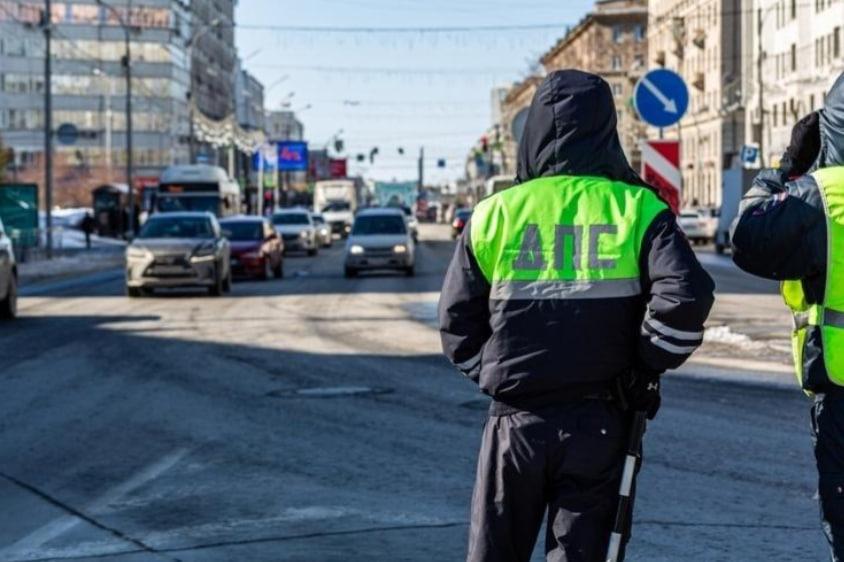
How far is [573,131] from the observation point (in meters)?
5.04

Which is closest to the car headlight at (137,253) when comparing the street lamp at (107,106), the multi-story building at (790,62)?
the multi-story building at (790,62)

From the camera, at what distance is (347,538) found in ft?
27.0

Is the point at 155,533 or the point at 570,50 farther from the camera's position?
the point at 570,50

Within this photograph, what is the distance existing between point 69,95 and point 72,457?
13552 cm

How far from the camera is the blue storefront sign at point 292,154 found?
5292 inches

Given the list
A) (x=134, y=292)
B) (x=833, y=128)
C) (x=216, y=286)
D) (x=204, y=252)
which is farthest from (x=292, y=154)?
(x=833, y=128)

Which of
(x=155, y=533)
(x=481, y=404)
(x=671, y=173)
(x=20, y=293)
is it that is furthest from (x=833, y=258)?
(x=20, y=293)

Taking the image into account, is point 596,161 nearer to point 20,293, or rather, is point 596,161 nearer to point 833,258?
point 833,258

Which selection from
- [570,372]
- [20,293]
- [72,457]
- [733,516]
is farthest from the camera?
[20,293]

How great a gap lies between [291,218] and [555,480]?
5642cm

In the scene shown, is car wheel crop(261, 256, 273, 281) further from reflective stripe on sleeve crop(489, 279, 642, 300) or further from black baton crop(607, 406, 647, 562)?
black baton crop(607, 406, 647, 562)

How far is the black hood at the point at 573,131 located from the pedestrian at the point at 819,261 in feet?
1.46

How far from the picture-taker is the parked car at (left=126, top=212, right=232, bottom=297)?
31.7 m

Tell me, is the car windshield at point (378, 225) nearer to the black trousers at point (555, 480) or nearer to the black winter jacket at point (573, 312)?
the black winter jacket at point (573, 312)
